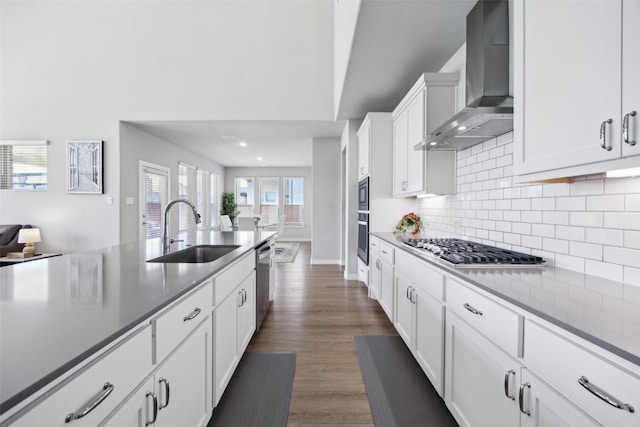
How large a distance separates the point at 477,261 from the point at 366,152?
96.9 inches

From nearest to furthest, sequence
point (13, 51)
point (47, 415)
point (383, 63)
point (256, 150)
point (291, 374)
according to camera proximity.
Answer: point (47, 415)
point (291, 374)
point (383, 63)
point (13, 51)
point (256, 150)

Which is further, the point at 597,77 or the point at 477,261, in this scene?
the point at 477,261

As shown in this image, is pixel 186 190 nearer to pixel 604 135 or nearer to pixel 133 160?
pixel 133 160

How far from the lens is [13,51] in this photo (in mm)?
4598

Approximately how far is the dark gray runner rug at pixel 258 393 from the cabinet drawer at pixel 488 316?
111 centimetres

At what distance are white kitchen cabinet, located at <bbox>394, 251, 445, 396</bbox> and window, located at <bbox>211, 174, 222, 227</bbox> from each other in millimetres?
7725

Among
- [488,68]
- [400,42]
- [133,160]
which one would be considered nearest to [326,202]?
[133,160]

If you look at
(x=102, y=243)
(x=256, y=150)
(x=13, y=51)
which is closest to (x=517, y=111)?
(x=102, y=243)

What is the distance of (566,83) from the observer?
1048 millimetres

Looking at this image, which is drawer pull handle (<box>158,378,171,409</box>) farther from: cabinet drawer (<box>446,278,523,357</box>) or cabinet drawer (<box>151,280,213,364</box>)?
cabinet drawer (<box>446,278,523,357</box>)

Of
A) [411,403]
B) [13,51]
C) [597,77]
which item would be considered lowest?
[411,403]

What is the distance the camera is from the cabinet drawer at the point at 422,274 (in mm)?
1539

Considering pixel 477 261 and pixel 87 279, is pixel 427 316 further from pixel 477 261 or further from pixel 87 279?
pixel 87 279

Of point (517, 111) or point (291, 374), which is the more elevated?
point (517, 111)
